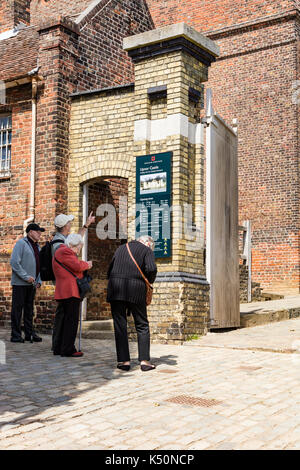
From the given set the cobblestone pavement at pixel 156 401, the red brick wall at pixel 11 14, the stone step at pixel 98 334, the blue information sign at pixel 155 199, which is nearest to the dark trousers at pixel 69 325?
the cobblestone pavement at pixel 156 401

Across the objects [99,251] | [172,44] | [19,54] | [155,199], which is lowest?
[99,251]

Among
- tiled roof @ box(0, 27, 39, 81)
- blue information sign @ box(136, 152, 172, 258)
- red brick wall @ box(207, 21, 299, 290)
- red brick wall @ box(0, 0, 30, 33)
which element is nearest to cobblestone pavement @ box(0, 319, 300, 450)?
blue information sign @ box(136, 152, 172, 258)

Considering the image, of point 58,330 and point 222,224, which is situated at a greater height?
point 222,224

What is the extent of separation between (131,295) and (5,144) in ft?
22.5

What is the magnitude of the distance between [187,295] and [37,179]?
13.8 feet

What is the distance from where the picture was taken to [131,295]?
666 cm

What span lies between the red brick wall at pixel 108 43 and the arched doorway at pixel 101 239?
7.16ft

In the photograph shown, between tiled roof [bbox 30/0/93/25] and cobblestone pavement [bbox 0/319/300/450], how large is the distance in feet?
33.4

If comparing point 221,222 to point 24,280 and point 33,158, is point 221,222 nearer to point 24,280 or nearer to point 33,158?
point 24,280

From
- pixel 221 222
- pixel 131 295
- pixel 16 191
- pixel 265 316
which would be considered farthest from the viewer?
pixel 16 191

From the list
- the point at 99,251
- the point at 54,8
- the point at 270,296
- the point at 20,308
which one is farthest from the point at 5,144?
the point at 270,296

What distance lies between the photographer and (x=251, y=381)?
19.6 ft

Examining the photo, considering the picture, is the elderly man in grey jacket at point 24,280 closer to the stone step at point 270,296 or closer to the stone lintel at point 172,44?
the stone lintel at point 172,44

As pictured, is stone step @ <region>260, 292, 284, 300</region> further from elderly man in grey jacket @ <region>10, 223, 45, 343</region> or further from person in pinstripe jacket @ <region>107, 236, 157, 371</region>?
person in pinstripe jacket @ <region>107, 236, 157, 371</region>
